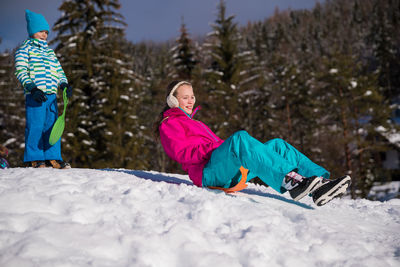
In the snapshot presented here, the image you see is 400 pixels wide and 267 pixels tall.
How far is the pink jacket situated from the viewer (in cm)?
322

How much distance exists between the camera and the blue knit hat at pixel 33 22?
4.65 metres

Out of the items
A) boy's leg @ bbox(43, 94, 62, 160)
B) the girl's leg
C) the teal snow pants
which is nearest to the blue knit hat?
boy's leg @ bbox(43, 94, 62, 160)

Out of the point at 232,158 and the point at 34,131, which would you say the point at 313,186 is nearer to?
the point at 232,158

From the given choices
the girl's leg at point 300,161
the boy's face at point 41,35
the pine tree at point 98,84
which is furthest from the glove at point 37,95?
the pine tree at point 98,84

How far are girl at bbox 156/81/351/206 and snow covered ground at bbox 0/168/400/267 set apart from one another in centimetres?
24

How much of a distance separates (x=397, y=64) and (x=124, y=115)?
47.3m

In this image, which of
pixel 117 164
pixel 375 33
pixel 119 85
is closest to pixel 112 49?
pixel 119 85

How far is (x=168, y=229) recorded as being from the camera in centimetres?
222

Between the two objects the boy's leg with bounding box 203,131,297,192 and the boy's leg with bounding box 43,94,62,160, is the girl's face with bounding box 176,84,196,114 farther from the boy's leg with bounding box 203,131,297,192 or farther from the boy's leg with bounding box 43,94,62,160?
the boy's leg with bounding box 43,94,62,160

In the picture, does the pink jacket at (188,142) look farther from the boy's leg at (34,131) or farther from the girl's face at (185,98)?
the boy's leg at (34,131)

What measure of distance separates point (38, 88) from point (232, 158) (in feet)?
10.2

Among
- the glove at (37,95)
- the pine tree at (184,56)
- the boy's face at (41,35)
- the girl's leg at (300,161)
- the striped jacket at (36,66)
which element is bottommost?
the girl's leg at (300,161)

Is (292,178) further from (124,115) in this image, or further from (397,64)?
(397,64)

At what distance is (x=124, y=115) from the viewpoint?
58.3 ft
